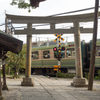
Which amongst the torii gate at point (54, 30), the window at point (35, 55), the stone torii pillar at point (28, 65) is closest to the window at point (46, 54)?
the window at point (35, 55)

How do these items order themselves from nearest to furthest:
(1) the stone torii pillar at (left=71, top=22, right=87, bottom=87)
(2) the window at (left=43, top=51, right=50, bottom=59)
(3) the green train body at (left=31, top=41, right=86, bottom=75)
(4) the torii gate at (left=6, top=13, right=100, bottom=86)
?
(1) the stone torii pillar at (left=71, top=22, right=87, bottom=87) → (4) the torii gate at (left=6, top=13, right=100, bottom=86) → (3) the green train body at (left=31, top=41, right=86, bottom=75) → (2) the window at (left=43, top=51, right=50, bottom=59)

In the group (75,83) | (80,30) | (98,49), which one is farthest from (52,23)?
(98,49)

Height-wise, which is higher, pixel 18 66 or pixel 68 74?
pixel 18 66

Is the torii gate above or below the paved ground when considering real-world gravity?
above

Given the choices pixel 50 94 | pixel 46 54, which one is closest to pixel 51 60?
pixel 46 54

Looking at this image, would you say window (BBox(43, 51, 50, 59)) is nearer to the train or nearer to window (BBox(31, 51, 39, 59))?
the train

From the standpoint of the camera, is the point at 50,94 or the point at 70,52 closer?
the point at 50,94

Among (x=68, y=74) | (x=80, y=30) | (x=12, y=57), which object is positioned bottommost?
(x=68, y=74)

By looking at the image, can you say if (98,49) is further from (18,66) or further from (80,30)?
(18,66)

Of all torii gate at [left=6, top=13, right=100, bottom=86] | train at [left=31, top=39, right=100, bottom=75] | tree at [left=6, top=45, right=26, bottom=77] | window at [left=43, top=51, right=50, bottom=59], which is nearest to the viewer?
torii gate at [left=6, top=13, right=100, bottom=86]

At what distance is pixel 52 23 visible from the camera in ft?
35.1

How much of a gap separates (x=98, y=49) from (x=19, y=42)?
39.7 feet

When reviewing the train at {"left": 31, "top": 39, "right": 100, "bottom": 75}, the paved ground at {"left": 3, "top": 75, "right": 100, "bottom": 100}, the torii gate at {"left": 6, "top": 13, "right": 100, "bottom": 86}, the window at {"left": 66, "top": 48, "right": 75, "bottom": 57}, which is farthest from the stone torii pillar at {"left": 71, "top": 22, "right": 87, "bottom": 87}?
the window at {"left": 66, "top": 48, "right": 75, "bottom": 57}

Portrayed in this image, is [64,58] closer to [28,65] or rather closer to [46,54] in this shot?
[46,54]
